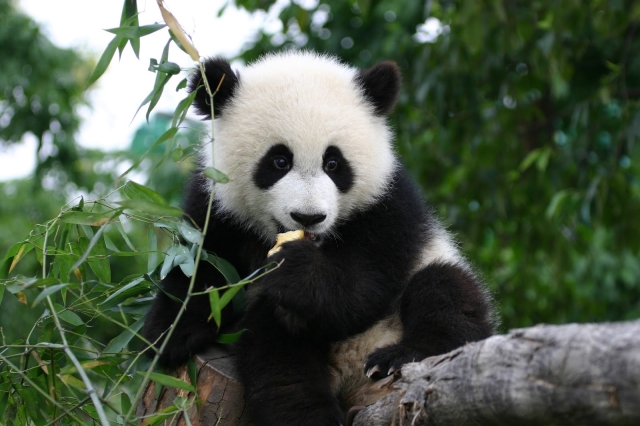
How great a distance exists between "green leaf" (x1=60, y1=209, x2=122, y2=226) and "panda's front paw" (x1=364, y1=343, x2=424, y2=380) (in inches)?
43.9

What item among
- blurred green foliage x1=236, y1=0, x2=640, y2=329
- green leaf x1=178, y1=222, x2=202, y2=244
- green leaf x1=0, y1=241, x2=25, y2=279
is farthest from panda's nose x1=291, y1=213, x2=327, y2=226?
blurred green foliage x1=236, y1=0, x2=640, y2=329

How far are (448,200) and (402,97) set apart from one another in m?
1.18

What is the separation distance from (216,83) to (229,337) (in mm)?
1157

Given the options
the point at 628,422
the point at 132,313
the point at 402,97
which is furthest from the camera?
the point at 402,97

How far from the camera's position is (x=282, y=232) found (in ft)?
10.6

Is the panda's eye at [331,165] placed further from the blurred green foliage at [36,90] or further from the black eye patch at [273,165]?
the blurred green foliage at [36,90]

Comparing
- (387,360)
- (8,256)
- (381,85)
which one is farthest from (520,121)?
(8,256)

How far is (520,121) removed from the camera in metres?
6.20

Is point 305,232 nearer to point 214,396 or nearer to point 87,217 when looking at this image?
point 214,396

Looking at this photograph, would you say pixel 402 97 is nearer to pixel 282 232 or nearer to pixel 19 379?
pixel 282 232

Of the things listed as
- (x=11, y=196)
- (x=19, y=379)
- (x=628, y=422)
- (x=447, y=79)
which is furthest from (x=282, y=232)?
(x=11, y=196)

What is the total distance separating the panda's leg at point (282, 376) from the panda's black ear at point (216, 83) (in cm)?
99

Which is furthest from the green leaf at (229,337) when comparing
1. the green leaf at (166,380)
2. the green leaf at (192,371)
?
the green leaf at (166,380)

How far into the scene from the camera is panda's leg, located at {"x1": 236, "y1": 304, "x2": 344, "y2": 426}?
269 centimetres
